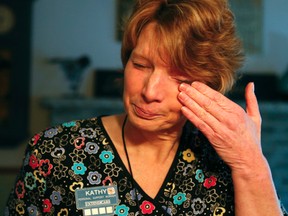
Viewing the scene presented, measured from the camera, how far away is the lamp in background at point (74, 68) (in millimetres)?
4207

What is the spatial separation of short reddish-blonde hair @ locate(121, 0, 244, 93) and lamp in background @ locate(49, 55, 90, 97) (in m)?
2.96

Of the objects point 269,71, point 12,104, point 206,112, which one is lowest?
point 12,104

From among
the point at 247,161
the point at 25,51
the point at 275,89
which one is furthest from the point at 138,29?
the point at 275,89

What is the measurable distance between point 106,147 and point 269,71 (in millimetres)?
3534

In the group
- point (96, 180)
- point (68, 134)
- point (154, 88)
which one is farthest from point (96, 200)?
point (154, 88)

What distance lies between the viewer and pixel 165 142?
1.36 meters

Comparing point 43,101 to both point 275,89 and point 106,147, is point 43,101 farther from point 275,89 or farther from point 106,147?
point 106,147

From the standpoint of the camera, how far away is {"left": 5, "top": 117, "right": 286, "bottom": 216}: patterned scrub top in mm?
1270

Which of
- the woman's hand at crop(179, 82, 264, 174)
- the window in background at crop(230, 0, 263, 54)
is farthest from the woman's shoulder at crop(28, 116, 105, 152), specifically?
the window in background at crop(230, 0, 263, 54)

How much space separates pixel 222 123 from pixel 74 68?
3.20 metres

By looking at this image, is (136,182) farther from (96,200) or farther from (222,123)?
(222,123)

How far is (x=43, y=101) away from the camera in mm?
4277

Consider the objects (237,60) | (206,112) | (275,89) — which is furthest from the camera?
(275,89)

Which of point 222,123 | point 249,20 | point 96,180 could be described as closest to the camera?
point 222,123
